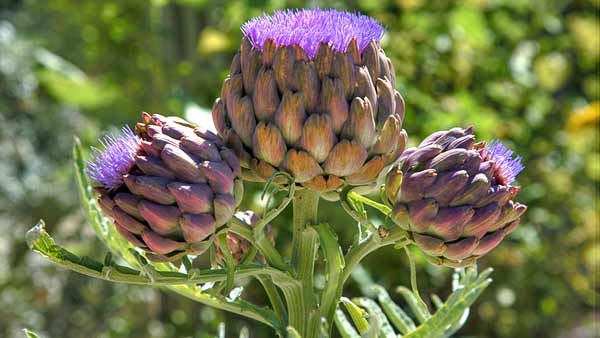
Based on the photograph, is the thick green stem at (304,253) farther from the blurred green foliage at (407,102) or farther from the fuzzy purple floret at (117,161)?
the blurred green foliage at (407,102)

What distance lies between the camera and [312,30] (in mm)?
667

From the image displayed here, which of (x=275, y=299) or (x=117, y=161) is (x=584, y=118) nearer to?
(x=275, y=299)

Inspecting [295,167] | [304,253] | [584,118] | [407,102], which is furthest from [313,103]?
[584,118]

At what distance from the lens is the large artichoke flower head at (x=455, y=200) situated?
676 millimetres

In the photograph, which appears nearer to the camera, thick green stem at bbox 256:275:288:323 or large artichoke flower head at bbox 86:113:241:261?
large artichoke flower head at bbox 86:113:241:261

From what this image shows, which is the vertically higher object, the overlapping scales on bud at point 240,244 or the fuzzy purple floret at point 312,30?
the fuzzy purple floret at point 312,30

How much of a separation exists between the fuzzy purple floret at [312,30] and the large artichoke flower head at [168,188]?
0.10 metres

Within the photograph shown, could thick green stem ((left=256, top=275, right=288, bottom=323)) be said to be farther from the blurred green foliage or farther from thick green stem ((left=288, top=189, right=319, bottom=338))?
the blurred green foliage

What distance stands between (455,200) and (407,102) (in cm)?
122

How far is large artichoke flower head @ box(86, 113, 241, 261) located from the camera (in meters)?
0.64

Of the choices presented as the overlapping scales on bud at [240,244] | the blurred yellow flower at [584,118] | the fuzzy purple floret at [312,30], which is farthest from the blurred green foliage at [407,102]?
the fuzzy purple floret at [312,30]

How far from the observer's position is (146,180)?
2.10ft

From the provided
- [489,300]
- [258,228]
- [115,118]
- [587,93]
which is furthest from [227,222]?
[587,93]

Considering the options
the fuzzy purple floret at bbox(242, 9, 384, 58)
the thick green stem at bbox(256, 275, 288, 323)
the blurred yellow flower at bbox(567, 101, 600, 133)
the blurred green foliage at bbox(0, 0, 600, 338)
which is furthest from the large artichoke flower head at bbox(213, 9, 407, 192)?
the blurred yellow flower at bbox(567, 101, 600, 133)
